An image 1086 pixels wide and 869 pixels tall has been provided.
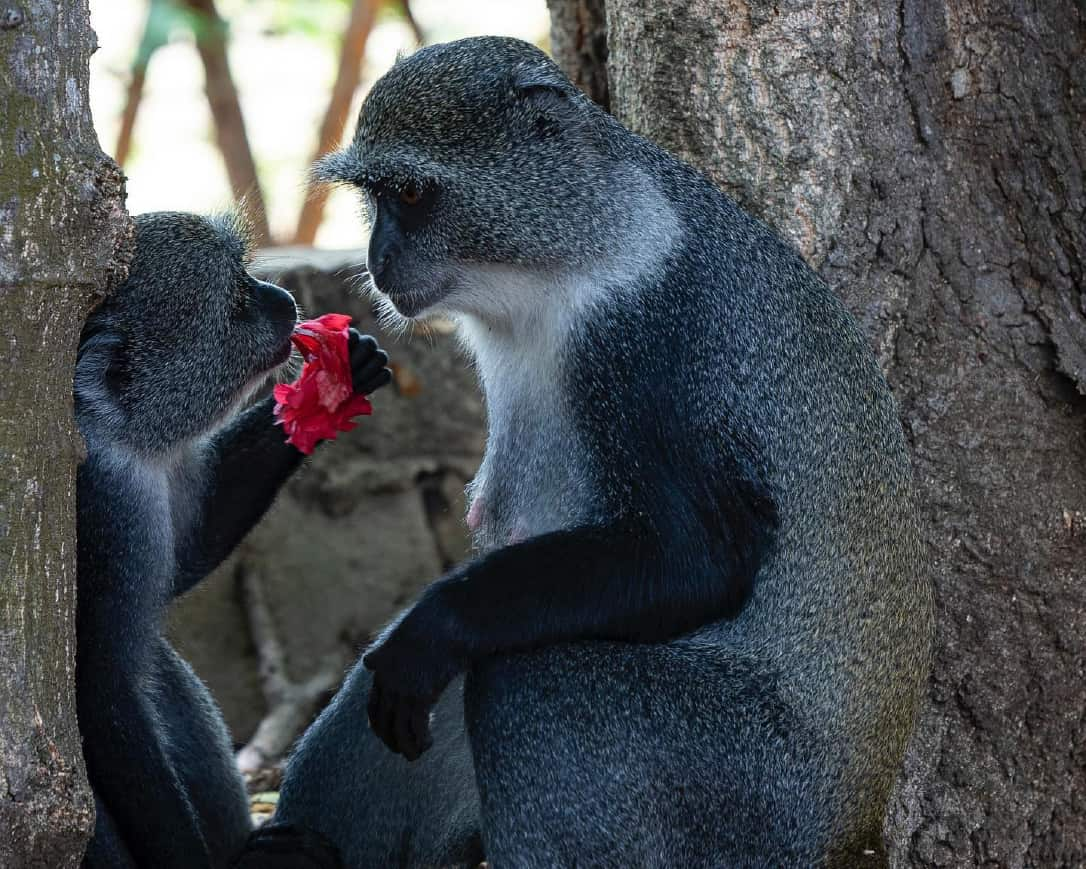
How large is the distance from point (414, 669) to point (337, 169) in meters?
1.46

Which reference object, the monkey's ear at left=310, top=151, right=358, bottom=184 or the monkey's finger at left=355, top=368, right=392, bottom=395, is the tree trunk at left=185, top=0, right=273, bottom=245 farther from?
the monkey's ear at left=310, top=151, right=358, bottom=184

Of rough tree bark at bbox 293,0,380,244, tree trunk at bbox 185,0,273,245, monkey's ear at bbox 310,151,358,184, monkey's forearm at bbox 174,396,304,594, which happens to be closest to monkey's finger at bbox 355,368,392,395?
monkey's forearm at bbox 174,396,304,594

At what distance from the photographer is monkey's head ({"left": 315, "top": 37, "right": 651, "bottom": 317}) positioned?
158 inches

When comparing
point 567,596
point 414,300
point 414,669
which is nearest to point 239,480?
point 414,300

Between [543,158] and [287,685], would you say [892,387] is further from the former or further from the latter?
[287,685]

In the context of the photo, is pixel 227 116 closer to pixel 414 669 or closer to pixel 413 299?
pixel 413 299

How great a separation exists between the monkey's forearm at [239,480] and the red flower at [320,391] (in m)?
0.14

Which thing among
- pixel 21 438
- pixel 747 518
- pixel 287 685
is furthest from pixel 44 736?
pixel 287 685

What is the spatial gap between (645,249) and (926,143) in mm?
1287

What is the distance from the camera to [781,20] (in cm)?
471

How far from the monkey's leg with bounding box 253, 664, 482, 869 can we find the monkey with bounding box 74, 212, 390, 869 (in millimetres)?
323

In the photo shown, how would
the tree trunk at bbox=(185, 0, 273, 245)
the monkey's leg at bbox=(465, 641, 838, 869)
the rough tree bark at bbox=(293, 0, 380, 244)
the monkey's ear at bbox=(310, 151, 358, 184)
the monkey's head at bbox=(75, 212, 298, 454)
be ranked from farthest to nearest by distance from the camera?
the rough tree bark at bbox=(293, 0, 380, 244) → the tree trunk at bbox=(185, 0, 273, 245) → the monkey's ear at bbox=(310, 151, 358, 184) → the monkey's head at bbox=(75, 212, 298, 454) → the monkey's leg at bbox=(465, 641, 838, 869)

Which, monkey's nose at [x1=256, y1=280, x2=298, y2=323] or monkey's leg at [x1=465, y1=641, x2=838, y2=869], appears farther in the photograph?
monkey's nose at [x1=256, y1=280, x2=298, y2=323]

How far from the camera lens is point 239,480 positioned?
471cm
